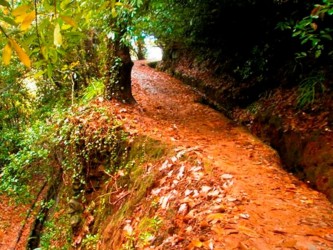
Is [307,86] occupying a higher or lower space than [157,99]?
higher

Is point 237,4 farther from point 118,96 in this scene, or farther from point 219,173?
point 219,173

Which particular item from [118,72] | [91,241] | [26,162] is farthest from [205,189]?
[26,162]

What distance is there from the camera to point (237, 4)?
6.36m

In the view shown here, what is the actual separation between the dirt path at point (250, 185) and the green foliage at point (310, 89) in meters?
1.05

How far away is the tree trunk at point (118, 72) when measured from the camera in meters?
6.10

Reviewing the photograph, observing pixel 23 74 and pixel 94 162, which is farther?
pixel 23 74

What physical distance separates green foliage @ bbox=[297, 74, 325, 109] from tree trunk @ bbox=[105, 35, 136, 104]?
3311 mm

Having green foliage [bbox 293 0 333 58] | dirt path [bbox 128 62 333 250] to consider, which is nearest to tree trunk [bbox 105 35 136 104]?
dirt path [bbox 128 62 333 250]

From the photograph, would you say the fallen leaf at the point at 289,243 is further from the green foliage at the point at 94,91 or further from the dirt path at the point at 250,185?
the green foliage at the point at 94,91

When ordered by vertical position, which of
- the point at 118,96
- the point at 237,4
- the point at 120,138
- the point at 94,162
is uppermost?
the point at 237,4

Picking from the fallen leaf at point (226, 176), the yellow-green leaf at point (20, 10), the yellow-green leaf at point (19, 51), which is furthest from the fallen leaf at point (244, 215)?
the yellow-green leaf at point (20, 10)

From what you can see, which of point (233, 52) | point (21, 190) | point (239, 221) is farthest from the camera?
point (233, 52)

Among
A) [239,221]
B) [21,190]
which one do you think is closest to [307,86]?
[239,221]

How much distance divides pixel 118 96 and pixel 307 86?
11.8ft
